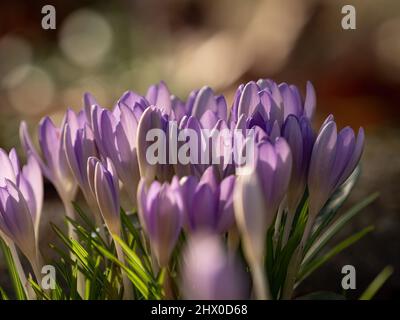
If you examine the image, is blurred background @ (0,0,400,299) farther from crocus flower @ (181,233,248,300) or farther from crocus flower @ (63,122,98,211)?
crocus flower @ (181,233,248,300)

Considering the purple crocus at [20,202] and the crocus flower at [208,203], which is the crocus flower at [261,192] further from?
the purple crocus at [20,202]

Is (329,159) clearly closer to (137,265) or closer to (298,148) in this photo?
(298,148)

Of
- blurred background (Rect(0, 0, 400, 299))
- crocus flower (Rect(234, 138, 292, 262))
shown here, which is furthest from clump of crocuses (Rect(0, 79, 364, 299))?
blurred background (Rect(0, 0, 400, 299))

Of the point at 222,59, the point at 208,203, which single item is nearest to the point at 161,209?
the point at 208,203

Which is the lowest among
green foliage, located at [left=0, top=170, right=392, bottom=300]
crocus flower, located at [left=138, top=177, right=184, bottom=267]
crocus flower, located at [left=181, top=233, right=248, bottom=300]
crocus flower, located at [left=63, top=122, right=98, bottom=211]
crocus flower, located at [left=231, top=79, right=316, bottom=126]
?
green foliage, located at [left=0, top=170, right=392, bottom=300]

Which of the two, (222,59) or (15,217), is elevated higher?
(222,59)
